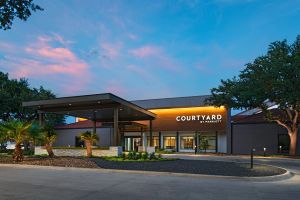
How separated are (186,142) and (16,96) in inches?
952

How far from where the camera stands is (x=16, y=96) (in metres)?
47.9

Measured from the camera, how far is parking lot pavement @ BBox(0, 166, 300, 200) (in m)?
11.9

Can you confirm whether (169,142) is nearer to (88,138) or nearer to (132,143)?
(132,143)

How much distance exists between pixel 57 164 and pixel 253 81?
76.0 ft

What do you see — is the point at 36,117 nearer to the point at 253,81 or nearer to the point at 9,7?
the point at 253,81

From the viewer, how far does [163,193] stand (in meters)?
12.5

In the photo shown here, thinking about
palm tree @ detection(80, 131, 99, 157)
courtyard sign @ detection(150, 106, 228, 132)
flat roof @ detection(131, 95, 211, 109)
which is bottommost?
palm tree @ detection(80, 131, 99, 157)

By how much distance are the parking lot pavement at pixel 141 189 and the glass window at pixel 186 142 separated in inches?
1503

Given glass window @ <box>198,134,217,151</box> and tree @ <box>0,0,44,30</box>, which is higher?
tree @ <box>0,0,44,30</box>

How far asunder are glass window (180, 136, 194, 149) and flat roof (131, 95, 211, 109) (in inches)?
192

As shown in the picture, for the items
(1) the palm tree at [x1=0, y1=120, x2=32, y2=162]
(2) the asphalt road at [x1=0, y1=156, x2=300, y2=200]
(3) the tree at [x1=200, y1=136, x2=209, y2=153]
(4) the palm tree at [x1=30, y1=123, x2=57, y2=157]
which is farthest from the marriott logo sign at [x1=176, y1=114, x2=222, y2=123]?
(2) the asphalt road at [x1=0, y1=156, x2=300, y2=200]

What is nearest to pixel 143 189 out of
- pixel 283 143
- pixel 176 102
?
pixel 283 143

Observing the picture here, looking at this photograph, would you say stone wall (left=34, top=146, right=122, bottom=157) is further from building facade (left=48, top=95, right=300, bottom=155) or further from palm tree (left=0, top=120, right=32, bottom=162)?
Answer: building facade (left=48, top=95, right=300, bottom=155)

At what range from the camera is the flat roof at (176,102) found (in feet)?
174
